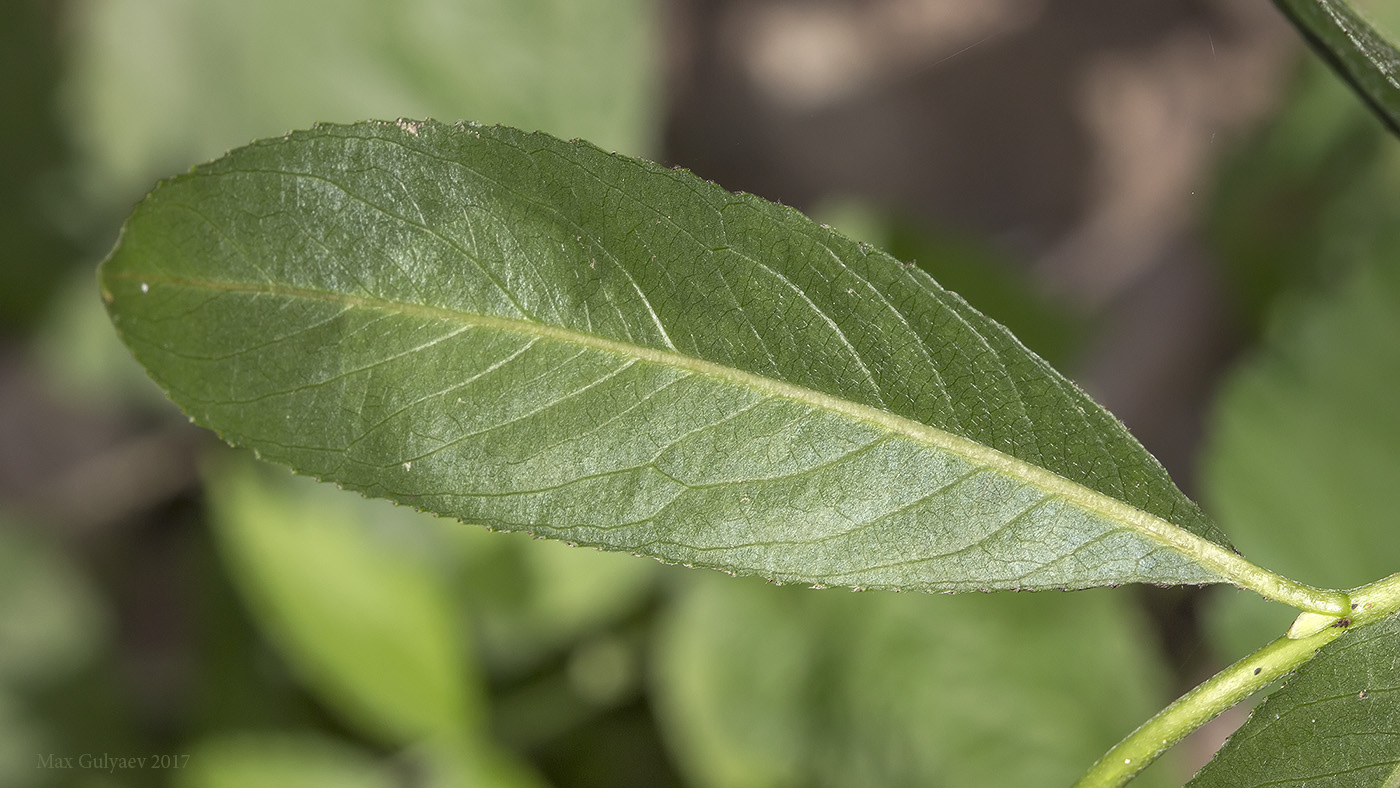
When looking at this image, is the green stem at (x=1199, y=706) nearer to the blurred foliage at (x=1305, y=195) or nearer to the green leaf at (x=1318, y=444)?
the green leaf at (x=1318, y=444)

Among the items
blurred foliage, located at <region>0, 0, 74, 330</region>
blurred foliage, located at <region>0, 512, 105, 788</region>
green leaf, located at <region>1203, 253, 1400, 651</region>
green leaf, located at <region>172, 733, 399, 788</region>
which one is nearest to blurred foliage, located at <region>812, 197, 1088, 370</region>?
green leaf, located at <region>1203, 253, 1400, 651</region>

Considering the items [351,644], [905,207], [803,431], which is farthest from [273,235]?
[905,207]

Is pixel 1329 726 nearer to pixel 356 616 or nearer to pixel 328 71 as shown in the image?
pixel 356 616

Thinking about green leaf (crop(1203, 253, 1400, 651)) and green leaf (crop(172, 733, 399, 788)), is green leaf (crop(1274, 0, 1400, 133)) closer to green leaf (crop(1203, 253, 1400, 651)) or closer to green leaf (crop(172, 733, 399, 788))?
green leaf (crop(1203, 253, 1400, 651))

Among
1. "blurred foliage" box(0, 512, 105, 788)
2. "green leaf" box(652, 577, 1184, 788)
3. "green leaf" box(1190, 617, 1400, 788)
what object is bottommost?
"green leaf" box(652, 577, 1184, 788)

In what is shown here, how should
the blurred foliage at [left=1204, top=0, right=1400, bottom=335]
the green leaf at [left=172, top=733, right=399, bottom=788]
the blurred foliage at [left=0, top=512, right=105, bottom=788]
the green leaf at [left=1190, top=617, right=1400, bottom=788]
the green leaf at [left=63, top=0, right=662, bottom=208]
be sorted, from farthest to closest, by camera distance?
the blurred foliage at [left=0, top=512, right=105, bottom=788] < the green leaf at [left=63, top=0, right=662, bottom=208] < the green leaf at [left=172, top=733, right=399, bottom=788] < the blurred foliage at [left=1204, top=0, right=1400, bottom=335] < the green leaf at [left=1190, top=617, right=1400, bottom=788]

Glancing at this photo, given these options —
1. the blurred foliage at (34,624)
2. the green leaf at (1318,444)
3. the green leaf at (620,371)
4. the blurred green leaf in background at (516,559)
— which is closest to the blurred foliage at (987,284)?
the blurred green leaf in background at (516,559)
